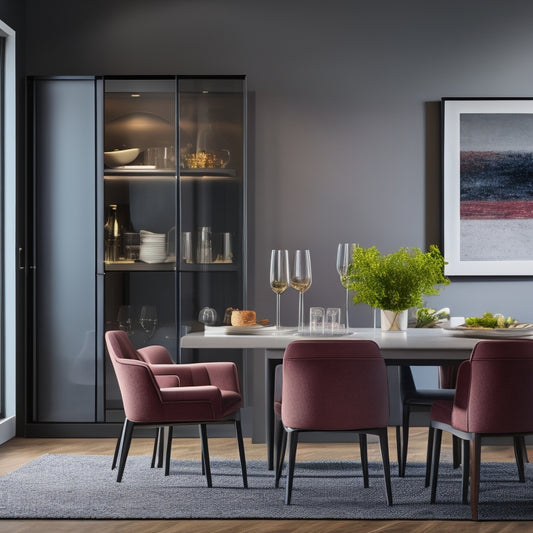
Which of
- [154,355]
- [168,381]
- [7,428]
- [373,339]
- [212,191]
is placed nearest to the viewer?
[373,339]

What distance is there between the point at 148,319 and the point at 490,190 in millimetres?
2418

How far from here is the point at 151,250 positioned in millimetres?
5227

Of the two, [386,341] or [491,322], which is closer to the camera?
[386,341]

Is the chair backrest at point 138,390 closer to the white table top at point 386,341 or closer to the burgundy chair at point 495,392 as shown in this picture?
the white table top at point 386,341

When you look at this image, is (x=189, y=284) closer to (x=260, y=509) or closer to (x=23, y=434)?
(x=23, y=434)

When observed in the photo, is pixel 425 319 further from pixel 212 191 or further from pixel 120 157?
pixel 120 157

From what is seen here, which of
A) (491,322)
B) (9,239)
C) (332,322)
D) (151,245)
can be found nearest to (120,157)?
(151,245)

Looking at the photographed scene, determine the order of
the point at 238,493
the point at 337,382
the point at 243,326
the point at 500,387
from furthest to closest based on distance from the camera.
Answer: the point at 243,326 → the point at 238,493 → the point at 337,382 → the point at 500,387

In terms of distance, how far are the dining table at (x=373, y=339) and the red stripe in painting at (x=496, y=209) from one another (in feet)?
5.70

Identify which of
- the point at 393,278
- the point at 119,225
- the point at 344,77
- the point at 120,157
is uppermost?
the point at 344,77

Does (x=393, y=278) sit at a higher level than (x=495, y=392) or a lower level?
higher

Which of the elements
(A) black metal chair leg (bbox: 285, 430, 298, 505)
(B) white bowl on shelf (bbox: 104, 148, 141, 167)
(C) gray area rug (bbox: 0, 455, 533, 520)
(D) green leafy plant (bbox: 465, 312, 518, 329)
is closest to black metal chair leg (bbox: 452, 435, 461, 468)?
(C) gray area rug (bbox: 0, 455, 533, 520)

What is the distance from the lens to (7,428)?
16.7 ft

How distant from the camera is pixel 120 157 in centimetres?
522
